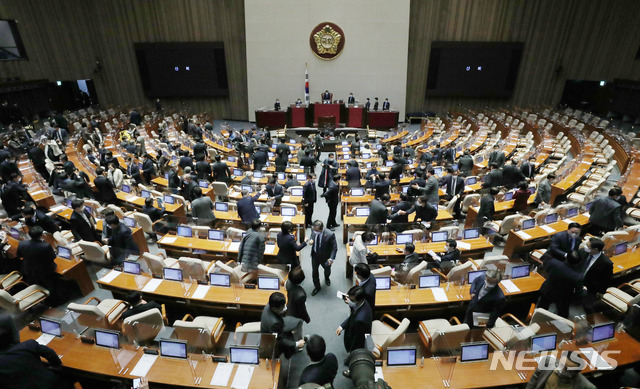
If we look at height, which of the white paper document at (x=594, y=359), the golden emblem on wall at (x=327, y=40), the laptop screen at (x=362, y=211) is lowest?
the white paper document at (x=594, y=359)

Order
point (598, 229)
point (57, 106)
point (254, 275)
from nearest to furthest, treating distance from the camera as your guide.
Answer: point (254, 275), point (598, 229), point (57, 106)

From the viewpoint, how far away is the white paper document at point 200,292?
17.1 feet

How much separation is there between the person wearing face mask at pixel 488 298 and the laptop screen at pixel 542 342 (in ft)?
1.65

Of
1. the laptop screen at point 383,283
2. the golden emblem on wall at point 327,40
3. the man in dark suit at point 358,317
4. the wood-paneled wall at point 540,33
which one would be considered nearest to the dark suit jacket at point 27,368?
the man in dark suit at point 358,317

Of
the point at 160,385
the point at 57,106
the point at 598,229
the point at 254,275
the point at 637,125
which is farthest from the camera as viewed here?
the point at 57,106

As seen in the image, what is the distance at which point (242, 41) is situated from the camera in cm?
2091

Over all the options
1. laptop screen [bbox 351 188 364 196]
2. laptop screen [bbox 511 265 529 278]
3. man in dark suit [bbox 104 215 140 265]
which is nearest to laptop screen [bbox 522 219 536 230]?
laptop screen [bbox 511 265 529 278]

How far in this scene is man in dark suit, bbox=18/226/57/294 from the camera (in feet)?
17.4

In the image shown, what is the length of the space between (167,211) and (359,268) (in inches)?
231

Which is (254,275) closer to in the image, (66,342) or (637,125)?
(66,342)

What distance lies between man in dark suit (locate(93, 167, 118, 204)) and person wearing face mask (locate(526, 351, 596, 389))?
29.8 feet

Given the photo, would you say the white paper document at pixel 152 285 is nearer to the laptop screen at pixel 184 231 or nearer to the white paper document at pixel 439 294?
the laptop screen at pixel 184 231

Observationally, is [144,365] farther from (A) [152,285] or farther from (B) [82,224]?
(B) [82,224]

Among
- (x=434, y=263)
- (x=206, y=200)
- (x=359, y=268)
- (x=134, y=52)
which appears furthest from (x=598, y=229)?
(x=134, y=52)
